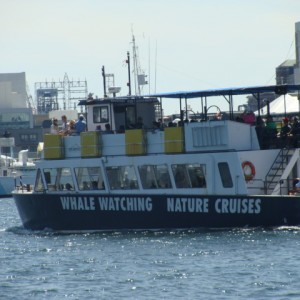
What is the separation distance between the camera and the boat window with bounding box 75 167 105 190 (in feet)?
155

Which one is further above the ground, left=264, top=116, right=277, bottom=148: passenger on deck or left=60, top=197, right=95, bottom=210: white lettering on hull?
left=264, top=116, right=277, bottom=148: passenger on deck

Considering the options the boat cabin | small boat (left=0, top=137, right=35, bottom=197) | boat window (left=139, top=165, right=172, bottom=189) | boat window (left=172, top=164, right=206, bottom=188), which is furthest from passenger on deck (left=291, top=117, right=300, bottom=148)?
small boat (left=0, top=137, right=35, bottom=197)

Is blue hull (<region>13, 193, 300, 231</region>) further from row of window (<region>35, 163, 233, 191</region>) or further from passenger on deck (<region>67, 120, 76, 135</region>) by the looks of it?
passenger on deck (<region>67, 120, 76, 135</region>)

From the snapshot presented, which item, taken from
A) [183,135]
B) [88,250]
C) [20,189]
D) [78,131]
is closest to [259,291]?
[88,250]

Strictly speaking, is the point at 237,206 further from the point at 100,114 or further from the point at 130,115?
the point at 100,114

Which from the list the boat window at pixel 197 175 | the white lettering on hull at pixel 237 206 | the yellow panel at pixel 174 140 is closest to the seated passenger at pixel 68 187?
the yellow panel at pixel 174 140

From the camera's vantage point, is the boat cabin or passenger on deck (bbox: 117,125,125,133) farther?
the boat cabin

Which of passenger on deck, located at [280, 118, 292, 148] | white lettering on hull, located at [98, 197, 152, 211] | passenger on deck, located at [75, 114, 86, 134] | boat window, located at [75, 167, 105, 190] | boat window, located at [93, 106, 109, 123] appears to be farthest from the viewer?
passenger on deck, located at [75, 114, 86, 134]

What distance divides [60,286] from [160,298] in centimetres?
351

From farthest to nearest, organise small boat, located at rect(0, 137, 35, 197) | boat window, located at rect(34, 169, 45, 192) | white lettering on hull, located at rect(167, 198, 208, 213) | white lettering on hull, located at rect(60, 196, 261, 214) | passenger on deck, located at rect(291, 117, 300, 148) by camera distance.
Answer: small boat, located at rect(0, 137, 35, 197) < boat window, located at rect(34, 169, 45, 192) < passenger on deck, located at rect(291, 117, 300, 148) < white lettering on hull, located at rect(167, 198, 208, 213) < white lettering on hull, located at rect(60, 196, 261, 214)

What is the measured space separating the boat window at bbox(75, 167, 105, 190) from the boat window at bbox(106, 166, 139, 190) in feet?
1.29

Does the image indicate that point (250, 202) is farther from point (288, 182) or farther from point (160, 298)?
point (160, 298)

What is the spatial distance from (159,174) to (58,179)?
4.62 meters

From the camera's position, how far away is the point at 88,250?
41.6 meters
